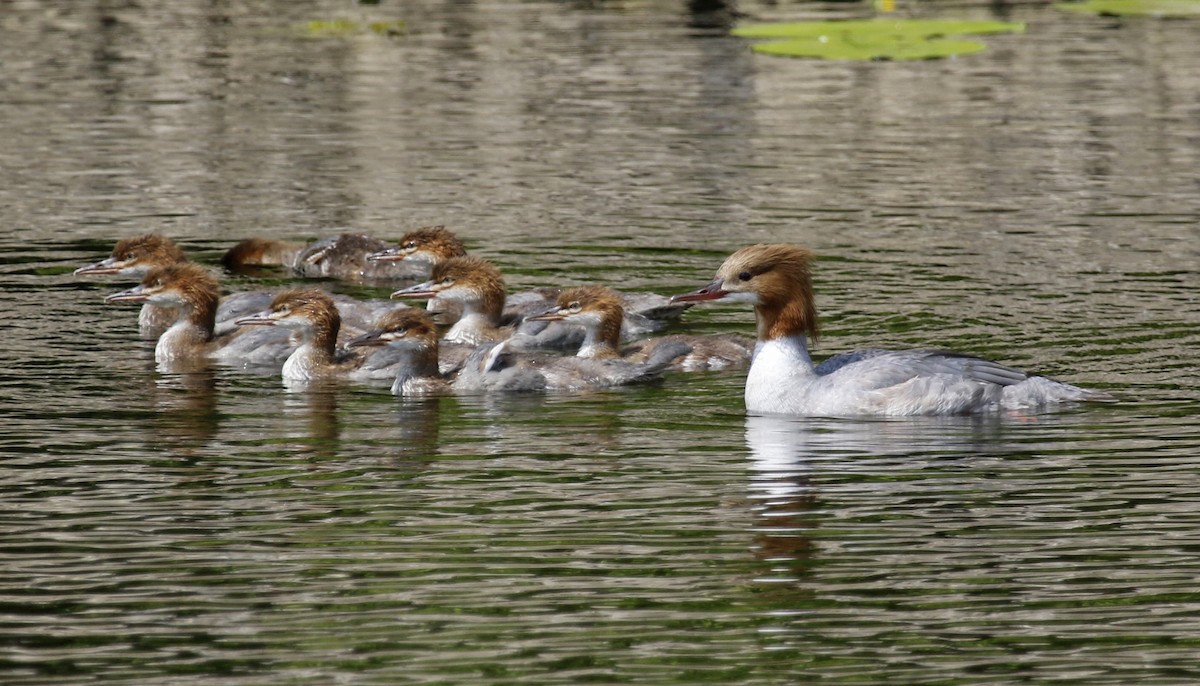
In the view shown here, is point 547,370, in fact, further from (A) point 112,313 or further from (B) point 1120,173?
(B) point 1120,173

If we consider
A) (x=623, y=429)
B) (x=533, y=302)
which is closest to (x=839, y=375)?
(x=623, y=429)

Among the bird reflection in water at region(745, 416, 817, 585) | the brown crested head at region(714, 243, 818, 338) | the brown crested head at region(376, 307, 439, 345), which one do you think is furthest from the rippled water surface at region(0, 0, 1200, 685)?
the brown crested head at region(714, 243, 818, 338)

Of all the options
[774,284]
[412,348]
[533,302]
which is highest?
[774,284]

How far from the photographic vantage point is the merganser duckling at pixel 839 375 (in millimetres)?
11023

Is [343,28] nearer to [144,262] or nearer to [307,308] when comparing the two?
[144,262]

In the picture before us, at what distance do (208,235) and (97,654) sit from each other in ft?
34.6

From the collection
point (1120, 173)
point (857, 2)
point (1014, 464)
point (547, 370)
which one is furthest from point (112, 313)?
point (857, 2)

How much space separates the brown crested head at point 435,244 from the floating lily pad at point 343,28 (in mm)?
15158

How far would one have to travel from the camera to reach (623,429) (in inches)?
427

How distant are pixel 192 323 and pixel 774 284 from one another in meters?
4.21

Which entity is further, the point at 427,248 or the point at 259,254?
the point at 259,254

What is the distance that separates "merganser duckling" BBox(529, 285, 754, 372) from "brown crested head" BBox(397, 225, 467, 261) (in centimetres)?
220

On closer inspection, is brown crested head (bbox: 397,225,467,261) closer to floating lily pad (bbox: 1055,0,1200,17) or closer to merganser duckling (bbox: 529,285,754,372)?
merganser duckling (bbox: 529,285,754,372)

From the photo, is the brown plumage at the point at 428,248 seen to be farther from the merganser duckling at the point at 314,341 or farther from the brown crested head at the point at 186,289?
the merganser duckling at the point at 314,341
